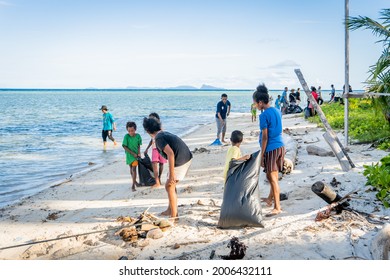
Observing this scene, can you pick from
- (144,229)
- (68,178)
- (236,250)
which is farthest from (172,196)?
(68,178)

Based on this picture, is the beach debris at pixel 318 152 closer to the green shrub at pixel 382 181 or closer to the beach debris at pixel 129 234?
the green shrub at pixel 382 181

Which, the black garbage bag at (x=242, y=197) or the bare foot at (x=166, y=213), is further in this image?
the bare foot at (x=166, y=213)

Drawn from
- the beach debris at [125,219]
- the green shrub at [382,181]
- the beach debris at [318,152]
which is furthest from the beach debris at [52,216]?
the beach debris at [318,152]

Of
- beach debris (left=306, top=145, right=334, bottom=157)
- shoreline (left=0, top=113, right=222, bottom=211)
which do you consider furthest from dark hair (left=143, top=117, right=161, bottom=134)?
beach debris (left=306, top=145, right=334, bottom=157)

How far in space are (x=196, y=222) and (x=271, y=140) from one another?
58.6 inches

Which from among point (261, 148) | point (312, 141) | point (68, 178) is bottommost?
point (68, 178)

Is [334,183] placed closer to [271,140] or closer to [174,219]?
[271,140]

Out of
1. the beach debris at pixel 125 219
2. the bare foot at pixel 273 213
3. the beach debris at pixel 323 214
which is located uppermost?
the beach debris at pixel 323 214

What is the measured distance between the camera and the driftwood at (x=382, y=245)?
133 inches

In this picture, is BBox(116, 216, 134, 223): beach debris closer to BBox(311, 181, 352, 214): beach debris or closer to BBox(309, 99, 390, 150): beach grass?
BBox(311, 181, 352, 214): beach debris

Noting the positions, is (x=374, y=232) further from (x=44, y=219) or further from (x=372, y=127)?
(x=372, y=127)

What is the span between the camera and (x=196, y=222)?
489 centimetres

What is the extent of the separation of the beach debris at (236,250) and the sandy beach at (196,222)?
99 mm

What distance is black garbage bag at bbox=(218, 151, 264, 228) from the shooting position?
4387 mm
